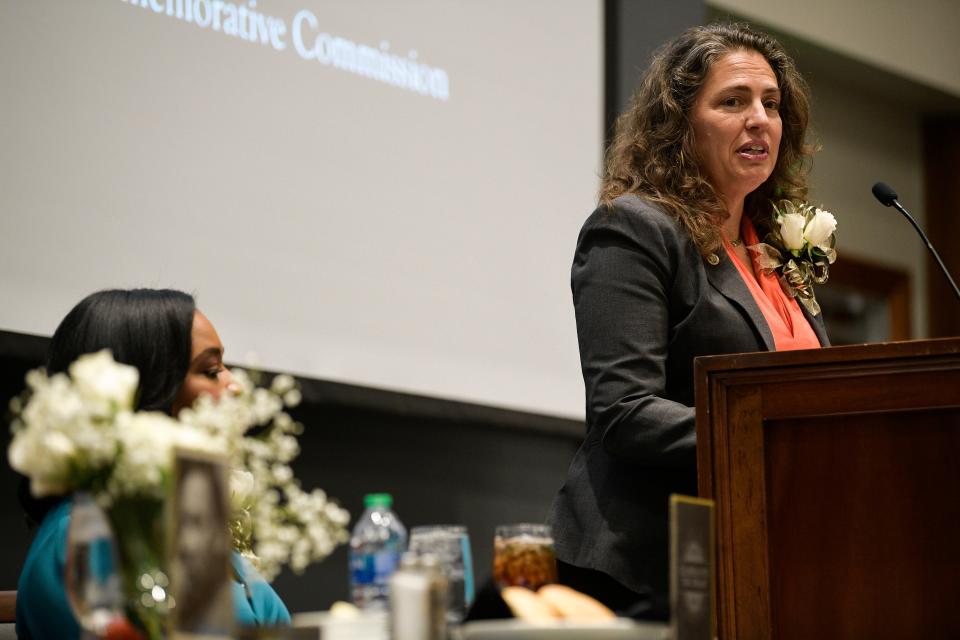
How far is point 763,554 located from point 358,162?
223 cm

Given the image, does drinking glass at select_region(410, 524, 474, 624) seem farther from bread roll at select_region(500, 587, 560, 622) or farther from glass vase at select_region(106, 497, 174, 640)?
glass vase at select_region(106, 497, 174, 640)

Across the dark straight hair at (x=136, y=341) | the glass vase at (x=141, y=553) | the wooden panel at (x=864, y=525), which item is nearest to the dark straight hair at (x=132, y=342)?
the dark straight hair at (x=136, y=341)

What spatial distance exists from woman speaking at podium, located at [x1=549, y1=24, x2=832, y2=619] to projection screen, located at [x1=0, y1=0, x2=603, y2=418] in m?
1.33

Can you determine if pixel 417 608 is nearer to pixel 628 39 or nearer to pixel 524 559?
pixel 524 559

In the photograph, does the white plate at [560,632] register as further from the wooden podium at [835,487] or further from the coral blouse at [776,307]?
the coral blouse at [776,307]

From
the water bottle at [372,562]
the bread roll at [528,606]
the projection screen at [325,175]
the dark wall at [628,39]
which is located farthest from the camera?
the dark wall at [628,39]

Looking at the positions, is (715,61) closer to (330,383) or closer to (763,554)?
(763,554)

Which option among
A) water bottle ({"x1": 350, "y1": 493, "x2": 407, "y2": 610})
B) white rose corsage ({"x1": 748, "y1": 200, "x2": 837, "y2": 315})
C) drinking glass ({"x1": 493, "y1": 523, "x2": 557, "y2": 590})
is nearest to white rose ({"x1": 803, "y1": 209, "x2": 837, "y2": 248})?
white rose corsage ({"x1": 748, "y1": 200, "x2": 837, "y2": 315})

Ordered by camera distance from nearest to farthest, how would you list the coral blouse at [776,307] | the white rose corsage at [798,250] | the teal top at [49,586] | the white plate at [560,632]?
1. the white plate at [560,632]
2. the teal top at [49,586]
3. the coral blouse at [776,307]
4. the white rose corsage at [798,250]

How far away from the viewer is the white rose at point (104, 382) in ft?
3.95

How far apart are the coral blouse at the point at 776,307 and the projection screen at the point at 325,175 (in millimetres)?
1485

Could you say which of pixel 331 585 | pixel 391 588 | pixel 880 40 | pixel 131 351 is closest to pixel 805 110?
pixel 131 351

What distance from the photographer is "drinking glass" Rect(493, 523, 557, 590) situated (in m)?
1.61

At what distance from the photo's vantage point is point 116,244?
3232 mm
